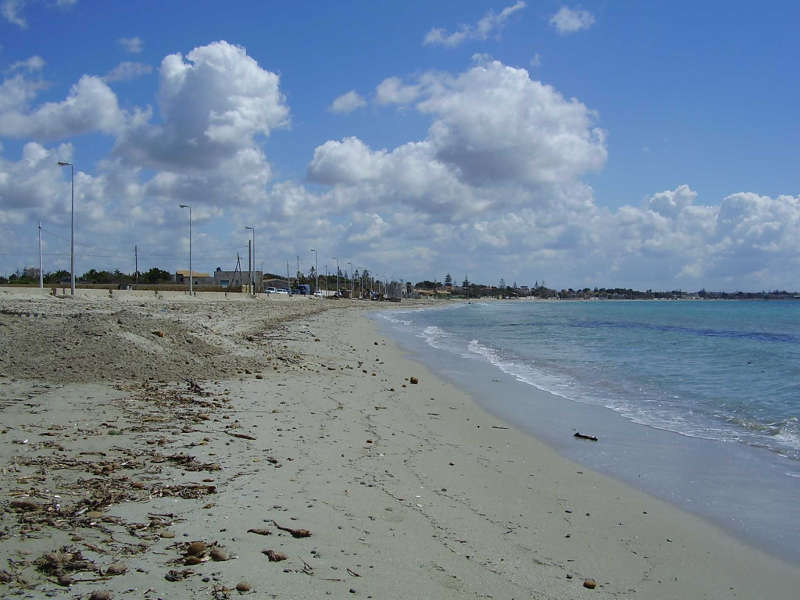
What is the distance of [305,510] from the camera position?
16.6 feet

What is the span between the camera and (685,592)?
4.33 m

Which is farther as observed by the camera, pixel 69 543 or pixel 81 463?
pixel 81 463

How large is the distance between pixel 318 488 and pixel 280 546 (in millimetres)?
1444

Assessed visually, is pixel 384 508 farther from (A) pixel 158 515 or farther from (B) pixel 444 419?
(B) pixel 444 419

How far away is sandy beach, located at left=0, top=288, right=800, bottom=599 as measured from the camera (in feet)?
12.7

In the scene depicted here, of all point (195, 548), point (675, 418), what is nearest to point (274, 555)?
point (195, 548)

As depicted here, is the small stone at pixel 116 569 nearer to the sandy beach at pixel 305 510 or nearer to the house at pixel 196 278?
the sandy beach at pixel 305 510

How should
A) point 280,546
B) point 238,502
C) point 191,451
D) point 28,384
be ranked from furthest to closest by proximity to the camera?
point 28,384
point 191,451
point 238,502
point 280,546

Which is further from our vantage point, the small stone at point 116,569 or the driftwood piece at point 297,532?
the driftwood piece at point 297,532

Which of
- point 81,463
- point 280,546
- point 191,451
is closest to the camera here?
point 280,546

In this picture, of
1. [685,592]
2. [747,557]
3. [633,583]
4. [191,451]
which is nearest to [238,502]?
[191,451]

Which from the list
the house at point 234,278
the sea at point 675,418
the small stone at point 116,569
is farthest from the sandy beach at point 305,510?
the house at point 234,278

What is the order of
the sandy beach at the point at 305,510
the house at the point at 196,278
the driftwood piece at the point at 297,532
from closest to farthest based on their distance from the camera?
1. the sandy beach at the point at 305,510
2. the driftwood piece at the point at 297,532
3. the house at the point at 196,278

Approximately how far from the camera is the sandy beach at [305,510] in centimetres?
386
